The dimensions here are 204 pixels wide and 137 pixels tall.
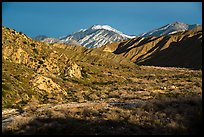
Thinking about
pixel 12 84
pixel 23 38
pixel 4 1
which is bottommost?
pixel 12 84

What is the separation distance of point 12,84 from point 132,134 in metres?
22.8

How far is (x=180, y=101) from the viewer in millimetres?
19516

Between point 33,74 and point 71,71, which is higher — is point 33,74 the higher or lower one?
the lower one

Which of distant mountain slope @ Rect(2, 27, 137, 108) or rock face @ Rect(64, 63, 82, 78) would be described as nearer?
distant mountain slope @ Rect(2, 27, 137, 108)

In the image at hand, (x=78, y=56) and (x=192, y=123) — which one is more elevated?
(x=78, y=56)

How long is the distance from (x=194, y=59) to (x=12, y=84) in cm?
18015

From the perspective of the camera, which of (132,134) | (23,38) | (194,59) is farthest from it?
(194,59)

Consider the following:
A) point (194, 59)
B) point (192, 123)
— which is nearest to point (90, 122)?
point (192, 123)

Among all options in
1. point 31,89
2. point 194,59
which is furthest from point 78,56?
point 31,89

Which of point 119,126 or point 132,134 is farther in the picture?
point 119,126

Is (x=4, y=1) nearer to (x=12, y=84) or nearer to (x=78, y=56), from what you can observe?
(x=12, y=84)

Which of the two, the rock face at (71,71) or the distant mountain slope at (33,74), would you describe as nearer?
the distant mountain slope at (33,74)

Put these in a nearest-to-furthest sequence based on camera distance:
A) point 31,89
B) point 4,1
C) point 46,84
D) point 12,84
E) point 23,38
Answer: point 4,1
point 12,84
point 31,89
point 46,84
point 23,38

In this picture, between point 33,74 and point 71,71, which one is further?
point 71,71
